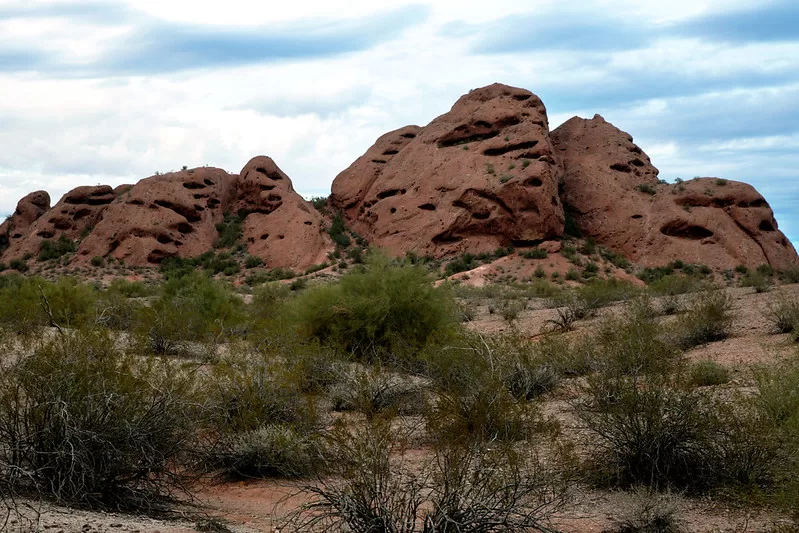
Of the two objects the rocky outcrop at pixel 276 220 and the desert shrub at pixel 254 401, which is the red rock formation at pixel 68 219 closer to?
the rocky outcrop at pixel 276 220

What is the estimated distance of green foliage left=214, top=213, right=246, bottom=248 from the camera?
50.8 meters

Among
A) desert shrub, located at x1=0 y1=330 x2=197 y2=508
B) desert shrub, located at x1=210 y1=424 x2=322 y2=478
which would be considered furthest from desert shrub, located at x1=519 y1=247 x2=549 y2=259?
desert shrub, located at x1=0 y1=330 x2=197 y2=508

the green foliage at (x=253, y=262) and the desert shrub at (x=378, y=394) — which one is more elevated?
the green foliage at (x=253, y=262)

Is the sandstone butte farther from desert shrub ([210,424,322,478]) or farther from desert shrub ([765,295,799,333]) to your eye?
desert shrub ([210,424,322,478])

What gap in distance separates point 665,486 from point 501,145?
40408mm

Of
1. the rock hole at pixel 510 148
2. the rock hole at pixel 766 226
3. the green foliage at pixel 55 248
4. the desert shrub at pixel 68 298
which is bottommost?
the desert shrub at pixel 68 298

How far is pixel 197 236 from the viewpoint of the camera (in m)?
50.4

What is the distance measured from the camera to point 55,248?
1960 inches

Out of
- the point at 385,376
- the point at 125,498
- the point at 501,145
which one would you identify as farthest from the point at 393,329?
the point at 501,145

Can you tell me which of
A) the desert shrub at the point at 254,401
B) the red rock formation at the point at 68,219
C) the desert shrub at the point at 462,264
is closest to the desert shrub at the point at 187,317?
the desert shrub at the point at 254,401

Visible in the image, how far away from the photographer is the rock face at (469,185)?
44.3 meters

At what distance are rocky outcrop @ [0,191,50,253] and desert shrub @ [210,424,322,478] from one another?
50229 millimetres

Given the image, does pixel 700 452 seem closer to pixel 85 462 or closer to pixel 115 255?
pixel 85 462

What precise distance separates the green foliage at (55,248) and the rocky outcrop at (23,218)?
13.7 feet
